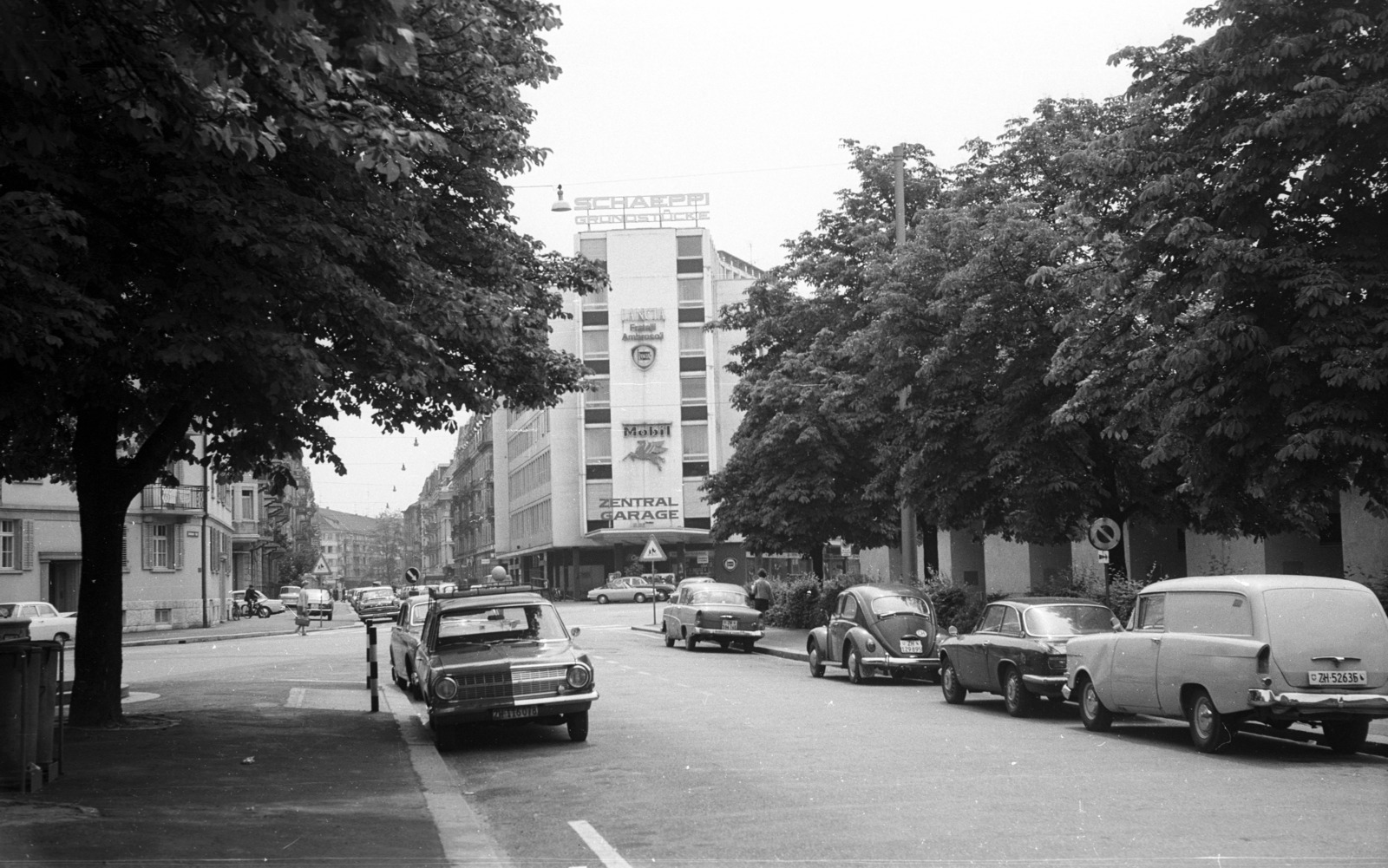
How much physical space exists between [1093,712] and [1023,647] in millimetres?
2137

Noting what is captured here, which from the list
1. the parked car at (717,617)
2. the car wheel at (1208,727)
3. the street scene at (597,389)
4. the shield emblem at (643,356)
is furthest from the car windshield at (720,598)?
the shield emblem at (643,356)

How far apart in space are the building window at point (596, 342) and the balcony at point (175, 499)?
39340 mm

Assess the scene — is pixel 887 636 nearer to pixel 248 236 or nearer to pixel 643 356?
pixel 248 236

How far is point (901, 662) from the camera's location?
22391 mm

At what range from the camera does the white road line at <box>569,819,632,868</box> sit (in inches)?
322

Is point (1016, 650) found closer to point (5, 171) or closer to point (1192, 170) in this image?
point (1192, 170)

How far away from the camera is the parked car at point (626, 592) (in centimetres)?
7894

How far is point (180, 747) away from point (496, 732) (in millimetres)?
3833

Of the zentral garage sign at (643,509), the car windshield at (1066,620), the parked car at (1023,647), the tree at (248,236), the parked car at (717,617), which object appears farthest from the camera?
the zentral garage sign at (643,509)

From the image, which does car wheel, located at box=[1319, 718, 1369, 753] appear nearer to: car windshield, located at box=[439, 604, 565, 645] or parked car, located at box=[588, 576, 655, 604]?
car windshield, located at box=[439, 604, 565, 645]

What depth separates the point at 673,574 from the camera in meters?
94.4

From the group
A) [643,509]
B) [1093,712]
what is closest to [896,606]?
[1093,712]

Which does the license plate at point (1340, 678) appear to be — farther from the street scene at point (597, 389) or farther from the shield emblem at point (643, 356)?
the shield emblem at point (643, 356)

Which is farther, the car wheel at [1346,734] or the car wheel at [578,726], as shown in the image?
the car wheel at [578,726]
